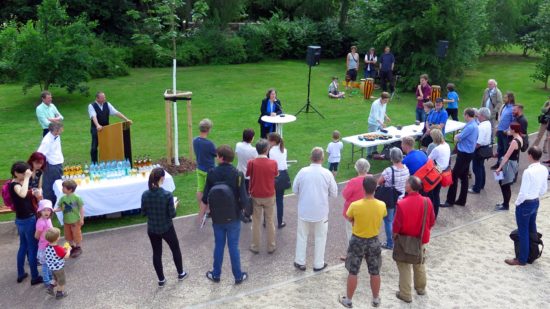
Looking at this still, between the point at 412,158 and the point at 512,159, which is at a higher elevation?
the point at 412,158

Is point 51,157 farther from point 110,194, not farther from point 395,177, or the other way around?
point 395,177

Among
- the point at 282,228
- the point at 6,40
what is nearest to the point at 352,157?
the point at 282,228

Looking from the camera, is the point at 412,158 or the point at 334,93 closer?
the point at 412,158

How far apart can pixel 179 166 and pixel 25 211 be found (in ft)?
16.5

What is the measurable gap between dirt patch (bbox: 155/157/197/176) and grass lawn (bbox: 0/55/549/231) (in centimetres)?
31

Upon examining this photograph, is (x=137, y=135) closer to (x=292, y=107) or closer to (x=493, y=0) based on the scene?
(x=292, y=107)

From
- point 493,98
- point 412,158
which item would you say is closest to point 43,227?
point 412,158

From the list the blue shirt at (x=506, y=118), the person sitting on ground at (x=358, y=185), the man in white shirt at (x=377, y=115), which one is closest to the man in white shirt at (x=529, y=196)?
the person sitting on ground at (x=358, y=185)

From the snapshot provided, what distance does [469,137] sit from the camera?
380 inches

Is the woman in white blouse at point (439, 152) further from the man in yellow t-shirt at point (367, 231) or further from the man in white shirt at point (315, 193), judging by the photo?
the man in yellow t-shirt at point (367, 231)

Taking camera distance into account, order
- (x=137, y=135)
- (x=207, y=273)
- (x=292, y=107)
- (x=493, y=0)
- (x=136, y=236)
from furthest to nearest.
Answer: (x=493, y=0), (x=292, y=107), (x=137, y=135), (x=136, y=236), (x=207, y=273)

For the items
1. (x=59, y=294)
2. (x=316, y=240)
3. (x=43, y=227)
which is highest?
(x=43, y=227)

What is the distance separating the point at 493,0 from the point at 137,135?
2171 cm

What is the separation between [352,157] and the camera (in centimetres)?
1251
